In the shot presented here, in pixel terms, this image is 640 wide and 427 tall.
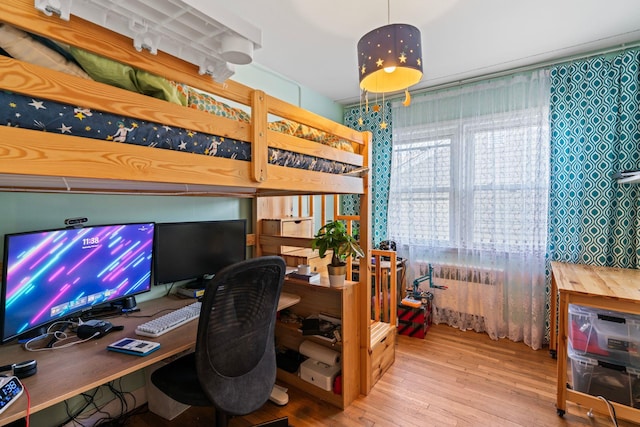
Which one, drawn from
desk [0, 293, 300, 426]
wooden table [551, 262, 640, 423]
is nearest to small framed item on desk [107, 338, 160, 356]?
desk [0, 293, 300, 426]

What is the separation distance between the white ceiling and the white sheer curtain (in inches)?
14.5

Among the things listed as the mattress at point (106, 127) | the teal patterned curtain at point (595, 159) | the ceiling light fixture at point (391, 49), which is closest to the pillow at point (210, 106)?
the mattress at point (106, 127)

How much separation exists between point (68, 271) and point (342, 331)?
1.53m

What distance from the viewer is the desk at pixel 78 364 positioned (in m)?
0.89

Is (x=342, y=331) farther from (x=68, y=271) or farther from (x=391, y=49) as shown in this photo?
(x=391, y=49)

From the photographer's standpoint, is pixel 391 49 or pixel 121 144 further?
pixel 391 49

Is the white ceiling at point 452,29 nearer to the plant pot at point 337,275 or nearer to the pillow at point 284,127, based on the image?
the pillow at point 284,127

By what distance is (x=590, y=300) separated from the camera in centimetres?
171

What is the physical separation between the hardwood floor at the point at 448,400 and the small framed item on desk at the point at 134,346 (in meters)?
0.89

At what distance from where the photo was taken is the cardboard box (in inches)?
76.2

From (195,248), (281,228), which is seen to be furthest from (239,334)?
(281,228)

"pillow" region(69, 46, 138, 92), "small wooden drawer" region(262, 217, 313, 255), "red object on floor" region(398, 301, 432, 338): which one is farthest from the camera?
"red object on floor" region(398, 301, 432, 338)

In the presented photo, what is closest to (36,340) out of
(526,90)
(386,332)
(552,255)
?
(386,332)

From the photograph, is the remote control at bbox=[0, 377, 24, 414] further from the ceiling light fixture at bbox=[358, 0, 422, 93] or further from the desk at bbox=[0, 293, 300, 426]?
the ceiling light fixture at bbox=[358, 0, 422, 93]
